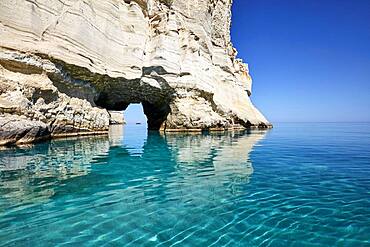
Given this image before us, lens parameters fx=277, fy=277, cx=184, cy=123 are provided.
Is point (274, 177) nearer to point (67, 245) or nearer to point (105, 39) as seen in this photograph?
point (67, 245)

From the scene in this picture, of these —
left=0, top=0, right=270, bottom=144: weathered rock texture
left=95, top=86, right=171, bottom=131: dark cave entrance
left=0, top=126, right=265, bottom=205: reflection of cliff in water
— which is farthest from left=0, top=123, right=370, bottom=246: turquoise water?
left=95, top=86, right=171, bottom=131: dark cave entrance

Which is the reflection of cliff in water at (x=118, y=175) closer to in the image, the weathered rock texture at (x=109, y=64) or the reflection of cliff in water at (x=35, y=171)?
the reflection of cliff in water at (x=35, y=171)

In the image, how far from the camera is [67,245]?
10.6 feet

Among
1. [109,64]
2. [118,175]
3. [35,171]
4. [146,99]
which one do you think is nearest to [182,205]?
[118,175]

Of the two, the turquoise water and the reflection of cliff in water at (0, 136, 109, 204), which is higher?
the reflection of cliff in water at (0, 136, 109, 204)

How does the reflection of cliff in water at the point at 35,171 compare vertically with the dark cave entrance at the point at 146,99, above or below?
below

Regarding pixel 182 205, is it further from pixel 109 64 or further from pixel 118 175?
pixel 109 64

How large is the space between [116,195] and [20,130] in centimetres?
926

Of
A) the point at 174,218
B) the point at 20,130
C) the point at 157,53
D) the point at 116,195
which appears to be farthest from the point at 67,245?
the point at 157,53

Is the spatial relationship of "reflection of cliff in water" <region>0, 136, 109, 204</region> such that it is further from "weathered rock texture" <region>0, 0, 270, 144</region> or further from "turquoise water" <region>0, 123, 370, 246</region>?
"weathered rock texture" <region>0, 0, 270, 144</region>

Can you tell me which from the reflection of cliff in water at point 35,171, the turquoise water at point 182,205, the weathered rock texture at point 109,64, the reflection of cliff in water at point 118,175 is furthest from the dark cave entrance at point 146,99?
the turquoise water at point 182,205

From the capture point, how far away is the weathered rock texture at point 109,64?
1302 centimetres

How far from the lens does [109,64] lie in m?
18.3

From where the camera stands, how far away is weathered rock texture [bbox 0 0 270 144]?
1302 centimetres
